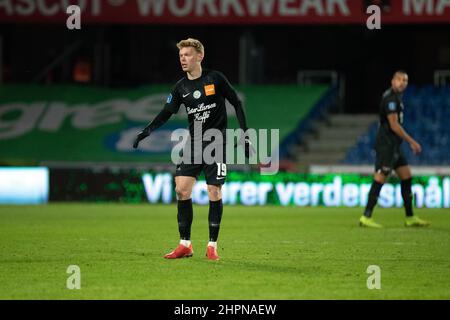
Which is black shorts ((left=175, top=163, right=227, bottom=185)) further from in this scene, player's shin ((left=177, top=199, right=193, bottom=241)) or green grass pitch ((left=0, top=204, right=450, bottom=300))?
green grass pitch ((left=0, top=204, right=450, bottom=300))

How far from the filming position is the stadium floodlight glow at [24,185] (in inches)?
860

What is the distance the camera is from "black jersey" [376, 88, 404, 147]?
14820 millimetres

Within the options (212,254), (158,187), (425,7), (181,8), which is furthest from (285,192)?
(212,254)

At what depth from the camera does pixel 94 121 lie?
89.6 feet

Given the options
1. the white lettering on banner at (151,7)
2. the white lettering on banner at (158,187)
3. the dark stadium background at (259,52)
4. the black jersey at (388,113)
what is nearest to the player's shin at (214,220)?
the black jersey at (388,113)

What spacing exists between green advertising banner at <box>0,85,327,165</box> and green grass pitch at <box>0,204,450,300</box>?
8495 millimetres

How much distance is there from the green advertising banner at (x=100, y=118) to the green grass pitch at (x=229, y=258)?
849 centimetres

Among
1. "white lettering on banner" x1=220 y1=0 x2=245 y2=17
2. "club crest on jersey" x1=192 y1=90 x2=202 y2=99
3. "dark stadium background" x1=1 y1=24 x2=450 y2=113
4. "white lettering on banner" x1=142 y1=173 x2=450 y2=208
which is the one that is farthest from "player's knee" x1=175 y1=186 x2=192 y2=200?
"dark stadium background" x1=1 y1=24 x2=450 y2=113

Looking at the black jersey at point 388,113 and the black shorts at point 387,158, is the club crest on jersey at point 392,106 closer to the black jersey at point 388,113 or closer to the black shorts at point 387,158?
the black jersey at point 388,113

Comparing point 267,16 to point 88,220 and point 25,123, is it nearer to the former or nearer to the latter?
point 25,123

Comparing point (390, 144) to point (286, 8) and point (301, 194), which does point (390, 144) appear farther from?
point (286, 8)

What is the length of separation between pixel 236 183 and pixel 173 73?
354 inches

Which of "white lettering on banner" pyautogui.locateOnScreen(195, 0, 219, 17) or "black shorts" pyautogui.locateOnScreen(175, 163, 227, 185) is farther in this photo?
"white lettering on banner" pyautogui.locateOnScreen(195, 0, 219, 17)

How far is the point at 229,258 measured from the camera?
1045 cm
